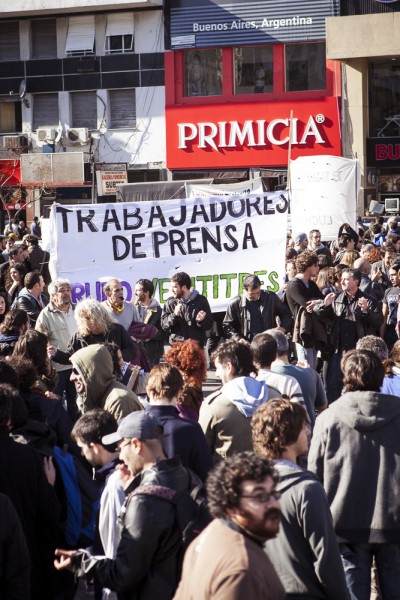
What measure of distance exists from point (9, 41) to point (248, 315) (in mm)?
30039

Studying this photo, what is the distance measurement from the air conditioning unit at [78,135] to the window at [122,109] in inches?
40.2

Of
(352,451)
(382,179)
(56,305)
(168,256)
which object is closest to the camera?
(352,451)

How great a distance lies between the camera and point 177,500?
407 centimetres

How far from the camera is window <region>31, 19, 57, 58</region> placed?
3759 cm

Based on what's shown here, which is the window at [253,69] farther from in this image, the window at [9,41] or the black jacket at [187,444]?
the black jacket at [187,444]

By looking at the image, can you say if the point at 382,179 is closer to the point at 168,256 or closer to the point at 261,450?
the point at 168,256

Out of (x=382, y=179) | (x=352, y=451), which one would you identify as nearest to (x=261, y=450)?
(x=352, y=451)

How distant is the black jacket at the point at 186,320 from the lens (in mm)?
10453

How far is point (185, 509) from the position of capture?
13.5ft

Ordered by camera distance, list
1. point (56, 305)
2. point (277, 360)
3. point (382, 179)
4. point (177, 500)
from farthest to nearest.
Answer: point (382, 179) → point (56, 305) → point (277, 360) → point (177, 500)

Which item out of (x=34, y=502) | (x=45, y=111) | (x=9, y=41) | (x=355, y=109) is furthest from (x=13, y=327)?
(x=9, y=41)

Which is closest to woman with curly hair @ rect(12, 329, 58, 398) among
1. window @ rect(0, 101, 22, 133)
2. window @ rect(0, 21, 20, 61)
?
window @ rect(0, 101, 22, 133)

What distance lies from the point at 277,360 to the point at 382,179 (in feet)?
92.5

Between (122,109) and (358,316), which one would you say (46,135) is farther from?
(358,316)
